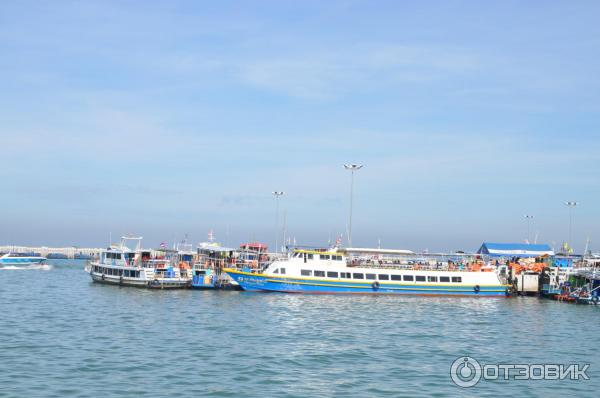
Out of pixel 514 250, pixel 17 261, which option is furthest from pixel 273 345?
pixel 17 261

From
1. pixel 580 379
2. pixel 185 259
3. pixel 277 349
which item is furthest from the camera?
pixel 185 259

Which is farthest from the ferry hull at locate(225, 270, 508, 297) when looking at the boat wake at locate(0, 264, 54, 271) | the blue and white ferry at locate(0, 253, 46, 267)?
the blue and white ferry at locate(0, 253, 46, 267)

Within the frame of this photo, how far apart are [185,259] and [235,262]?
7.37m

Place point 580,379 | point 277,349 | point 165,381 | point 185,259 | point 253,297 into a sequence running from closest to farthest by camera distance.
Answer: point 165,381
point 580,379
point 277,349
point 253,297
point 185,259

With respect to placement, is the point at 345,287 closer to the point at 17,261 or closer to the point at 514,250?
the point at 514,250

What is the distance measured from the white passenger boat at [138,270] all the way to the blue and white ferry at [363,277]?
7988 mm

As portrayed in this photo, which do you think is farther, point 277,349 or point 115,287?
point 115,287

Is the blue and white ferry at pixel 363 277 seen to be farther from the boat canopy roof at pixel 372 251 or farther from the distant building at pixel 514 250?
the distant building at pixel 514 250

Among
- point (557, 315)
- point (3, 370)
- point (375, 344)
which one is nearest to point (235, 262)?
point (557, 315)

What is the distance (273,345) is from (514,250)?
74.9m

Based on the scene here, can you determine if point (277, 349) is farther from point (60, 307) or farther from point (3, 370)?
point (60, 307)

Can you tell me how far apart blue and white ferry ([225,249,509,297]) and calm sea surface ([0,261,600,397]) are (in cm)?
493

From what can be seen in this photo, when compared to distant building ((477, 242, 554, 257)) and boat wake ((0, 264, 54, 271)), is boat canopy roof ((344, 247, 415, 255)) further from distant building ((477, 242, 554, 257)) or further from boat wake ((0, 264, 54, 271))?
boat wake ((0, 264, 54, 271))

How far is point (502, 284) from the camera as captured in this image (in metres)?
82.2
